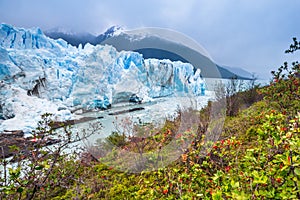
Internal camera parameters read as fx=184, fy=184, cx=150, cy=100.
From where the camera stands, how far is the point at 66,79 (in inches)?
569

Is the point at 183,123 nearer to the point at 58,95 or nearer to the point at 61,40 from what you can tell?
the point at 58,95

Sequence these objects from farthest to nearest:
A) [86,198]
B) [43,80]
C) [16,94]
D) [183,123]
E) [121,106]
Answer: [43,80] < [16,94] < [183,123] < [121,106] < [86,198]

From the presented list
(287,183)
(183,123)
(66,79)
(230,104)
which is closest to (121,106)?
(183,123)

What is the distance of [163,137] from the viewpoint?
7.92 ft

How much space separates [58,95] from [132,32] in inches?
556

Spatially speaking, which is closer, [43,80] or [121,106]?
[121,106]

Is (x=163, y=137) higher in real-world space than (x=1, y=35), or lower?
lower

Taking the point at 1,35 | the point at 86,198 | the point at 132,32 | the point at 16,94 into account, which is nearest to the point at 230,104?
the point at 132,32

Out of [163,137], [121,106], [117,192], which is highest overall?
[121,106]

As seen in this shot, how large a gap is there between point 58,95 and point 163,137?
46.2 feet

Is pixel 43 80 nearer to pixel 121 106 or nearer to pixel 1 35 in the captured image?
pixel 1 35

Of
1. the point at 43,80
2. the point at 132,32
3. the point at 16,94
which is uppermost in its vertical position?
the point at 43,80

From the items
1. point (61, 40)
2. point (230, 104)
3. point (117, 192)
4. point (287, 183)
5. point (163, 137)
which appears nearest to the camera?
point (287, 183)

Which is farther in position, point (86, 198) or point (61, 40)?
point (61, 40)
